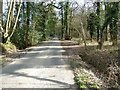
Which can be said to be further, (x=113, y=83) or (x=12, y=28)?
(x=12, y=28)

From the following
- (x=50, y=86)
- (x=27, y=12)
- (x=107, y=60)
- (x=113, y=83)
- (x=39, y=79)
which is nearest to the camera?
(x=50, y=86)

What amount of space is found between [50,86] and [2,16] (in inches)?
529

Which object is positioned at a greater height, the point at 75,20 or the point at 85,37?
the point at 75,20

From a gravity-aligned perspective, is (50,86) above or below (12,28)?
below

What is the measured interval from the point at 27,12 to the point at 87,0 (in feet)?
31.7

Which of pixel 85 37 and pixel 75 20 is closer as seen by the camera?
pixel 85 37

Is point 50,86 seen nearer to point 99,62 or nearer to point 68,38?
point 99,62

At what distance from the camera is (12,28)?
49.1ft

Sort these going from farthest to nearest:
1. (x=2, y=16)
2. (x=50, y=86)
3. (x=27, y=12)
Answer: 1. (x=27, y=12)
2. (x=2, y=16)
3. (x=50, y=86)

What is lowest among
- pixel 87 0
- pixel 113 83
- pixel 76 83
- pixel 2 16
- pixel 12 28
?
pixel 113 83

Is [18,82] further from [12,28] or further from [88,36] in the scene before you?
[88,36]

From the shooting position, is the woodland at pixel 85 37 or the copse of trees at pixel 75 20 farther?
the copse of trees at pixel 75 20

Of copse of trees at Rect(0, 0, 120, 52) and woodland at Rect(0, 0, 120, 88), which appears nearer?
woodland at Rect(0, 0, 120, 88)

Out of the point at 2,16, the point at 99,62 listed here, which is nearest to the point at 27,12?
the point at 2,16
